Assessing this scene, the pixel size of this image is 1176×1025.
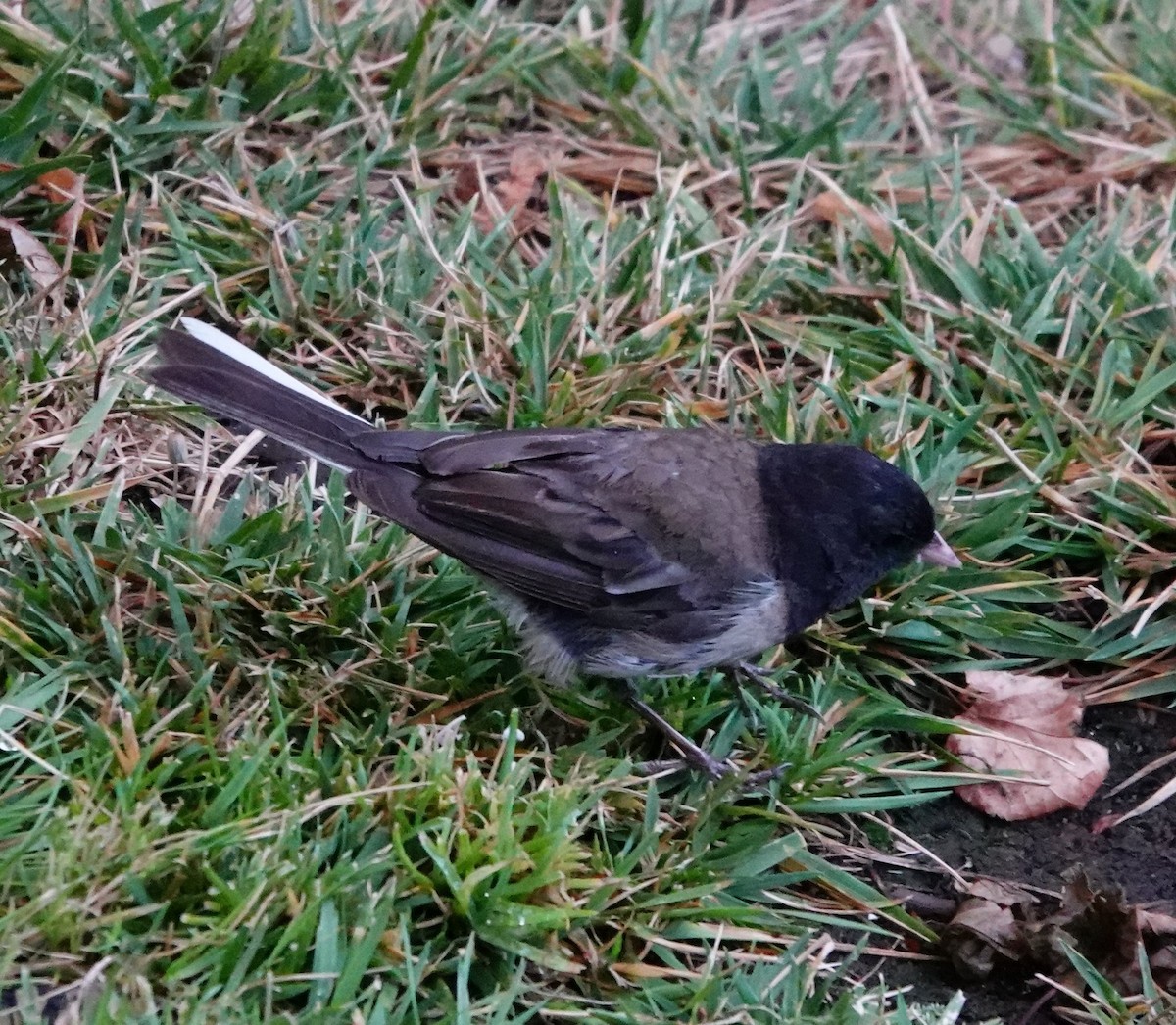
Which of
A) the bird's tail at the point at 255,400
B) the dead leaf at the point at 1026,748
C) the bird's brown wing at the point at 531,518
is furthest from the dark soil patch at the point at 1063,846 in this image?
the bird's tail at the point at 255,400

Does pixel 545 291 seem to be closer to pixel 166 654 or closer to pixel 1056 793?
pixel 166 654

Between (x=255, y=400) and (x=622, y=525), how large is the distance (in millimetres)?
1002

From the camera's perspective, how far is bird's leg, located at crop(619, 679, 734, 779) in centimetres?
347

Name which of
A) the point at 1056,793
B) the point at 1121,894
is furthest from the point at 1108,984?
the point at 1056,793

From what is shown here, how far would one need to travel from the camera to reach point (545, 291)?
4.43m

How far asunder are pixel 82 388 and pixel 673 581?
5.69 ft

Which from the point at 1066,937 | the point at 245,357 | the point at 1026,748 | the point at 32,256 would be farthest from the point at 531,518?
the point at 32,256

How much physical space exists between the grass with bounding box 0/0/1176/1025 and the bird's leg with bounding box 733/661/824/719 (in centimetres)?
5

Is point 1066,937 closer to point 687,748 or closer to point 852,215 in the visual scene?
point 687,748

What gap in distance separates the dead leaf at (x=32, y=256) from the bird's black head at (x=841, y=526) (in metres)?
2.26

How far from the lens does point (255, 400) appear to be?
3600mm

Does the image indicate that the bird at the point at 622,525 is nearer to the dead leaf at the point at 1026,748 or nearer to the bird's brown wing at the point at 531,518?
the bird's brown wing at the point at 531,518

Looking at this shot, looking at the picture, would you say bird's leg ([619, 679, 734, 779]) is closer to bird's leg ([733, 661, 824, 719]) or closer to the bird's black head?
bird's leg ([733, 661, 824, 719])

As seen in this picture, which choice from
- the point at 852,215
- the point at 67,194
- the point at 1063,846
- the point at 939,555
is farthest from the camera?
the point at 852,215
